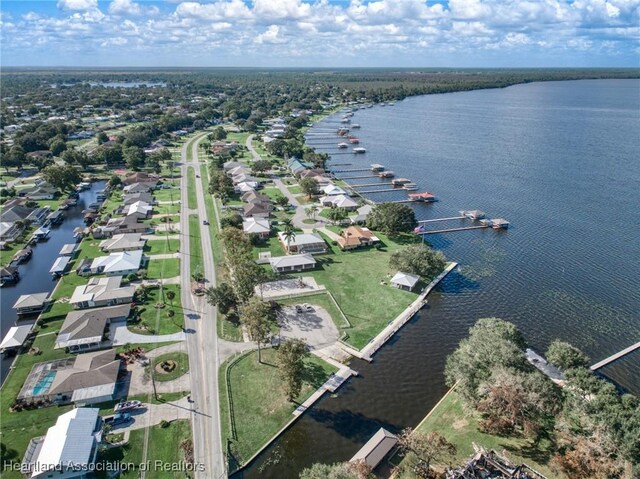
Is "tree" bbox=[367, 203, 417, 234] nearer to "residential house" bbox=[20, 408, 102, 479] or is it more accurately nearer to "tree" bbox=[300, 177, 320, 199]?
"tree" bbox=[300, 177, 320, 199]

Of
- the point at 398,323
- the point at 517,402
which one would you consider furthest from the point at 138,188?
the point at 517,402

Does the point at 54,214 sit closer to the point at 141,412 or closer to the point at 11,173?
the point at 11,173

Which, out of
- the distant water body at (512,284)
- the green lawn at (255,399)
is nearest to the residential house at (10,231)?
the green lawn at (255,399)

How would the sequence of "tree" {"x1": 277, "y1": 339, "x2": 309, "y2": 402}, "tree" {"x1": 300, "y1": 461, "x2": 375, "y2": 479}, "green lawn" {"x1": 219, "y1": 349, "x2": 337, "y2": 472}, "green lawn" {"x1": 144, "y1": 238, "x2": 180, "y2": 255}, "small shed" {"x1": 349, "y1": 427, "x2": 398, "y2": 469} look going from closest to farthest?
"tree" {"x1": 300, "y1": 461, "x2": 375, "y2": 479}
"small shed" {"x1": 349, "y1": 427, "x2": 398, "y2": 469}
"green lawn" {"x1": 219, "y1": 349, "x2": 337, "y2": 472}
"tree" {"x1": 277, "y1": 339, "x2": 309, "y2": 402}
"green lawn" {"x1": 144, "y1": 238, "x2": 180, "y2": 255}

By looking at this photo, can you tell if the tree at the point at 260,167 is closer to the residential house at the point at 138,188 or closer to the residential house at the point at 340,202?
the residential house at the point at 340,202

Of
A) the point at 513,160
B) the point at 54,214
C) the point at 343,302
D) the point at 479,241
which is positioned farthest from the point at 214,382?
the point at 513,160

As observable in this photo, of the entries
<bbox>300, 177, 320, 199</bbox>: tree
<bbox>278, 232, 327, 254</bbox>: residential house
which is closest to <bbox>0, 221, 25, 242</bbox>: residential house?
<bbox>278, 232, 327, 254</bbox>: residential house
